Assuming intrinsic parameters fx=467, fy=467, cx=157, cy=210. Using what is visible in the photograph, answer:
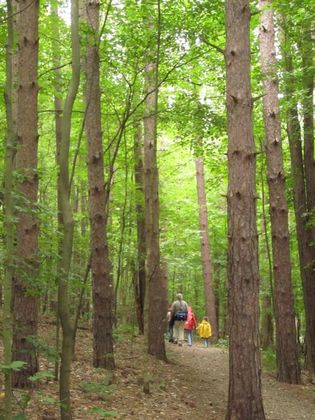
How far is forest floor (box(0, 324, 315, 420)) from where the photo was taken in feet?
19.9

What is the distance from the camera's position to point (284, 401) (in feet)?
28.5

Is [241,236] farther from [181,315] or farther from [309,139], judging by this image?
[181,315]

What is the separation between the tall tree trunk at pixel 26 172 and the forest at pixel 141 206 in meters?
0.02

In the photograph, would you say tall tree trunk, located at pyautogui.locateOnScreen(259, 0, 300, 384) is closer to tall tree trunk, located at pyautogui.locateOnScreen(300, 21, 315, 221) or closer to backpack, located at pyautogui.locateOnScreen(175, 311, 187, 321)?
tall tree trunk, located at pyautogui.locateOnScreen(300, 21, 315, 221)

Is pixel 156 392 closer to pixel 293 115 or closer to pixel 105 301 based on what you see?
pixel 105 301

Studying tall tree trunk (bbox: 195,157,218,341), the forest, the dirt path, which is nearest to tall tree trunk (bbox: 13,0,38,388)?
the forest

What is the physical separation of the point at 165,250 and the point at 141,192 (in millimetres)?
Answer: 8660

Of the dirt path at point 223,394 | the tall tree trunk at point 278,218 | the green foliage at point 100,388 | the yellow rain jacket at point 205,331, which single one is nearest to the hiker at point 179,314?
the yellow rain jacket at point 205,331

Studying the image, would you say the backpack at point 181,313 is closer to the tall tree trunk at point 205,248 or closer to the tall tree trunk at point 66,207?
the tall tree trunk at point 205,248

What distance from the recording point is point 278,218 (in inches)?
412

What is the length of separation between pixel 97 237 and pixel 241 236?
3173 millimetres

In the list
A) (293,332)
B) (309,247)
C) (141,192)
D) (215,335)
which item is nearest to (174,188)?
(215,335)

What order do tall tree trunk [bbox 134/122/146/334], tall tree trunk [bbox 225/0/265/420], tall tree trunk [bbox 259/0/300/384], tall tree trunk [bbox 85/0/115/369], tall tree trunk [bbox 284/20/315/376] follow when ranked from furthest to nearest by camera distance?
tall tree trunk [bbox 134/122/146/334] < tall tree trunk [bbox 284/20/315/376] < tall tree trunk [bbox 259/0/300/384] < tall tree trunk [bbox 85/0/115/369] < tall tree trunk [bbox 225/0/265/420]

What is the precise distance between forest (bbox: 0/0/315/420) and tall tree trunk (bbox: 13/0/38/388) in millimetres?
18
